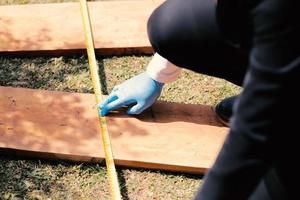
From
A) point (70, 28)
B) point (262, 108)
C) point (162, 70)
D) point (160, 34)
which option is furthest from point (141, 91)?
point (262, 108)

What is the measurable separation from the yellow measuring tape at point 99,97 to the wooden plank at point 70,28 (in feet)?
0.13

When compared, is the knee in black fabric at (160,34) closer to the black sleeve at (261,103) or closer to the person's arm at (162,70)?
the person's arm at (162,70)

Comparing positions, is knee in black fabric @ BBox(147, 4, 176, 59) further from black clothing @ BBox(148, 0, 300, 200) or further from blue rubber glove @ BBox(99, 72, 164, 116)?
black clothing @ BBox(148, 0, 300, 200)

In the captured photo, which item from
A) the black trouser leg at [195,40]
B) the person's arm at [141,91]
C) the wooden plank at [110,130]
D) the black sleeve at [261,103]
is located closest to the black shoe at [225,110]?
the wooden plank at [110,130]

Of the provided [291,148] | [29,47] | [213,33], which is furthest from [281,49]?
[29,47]

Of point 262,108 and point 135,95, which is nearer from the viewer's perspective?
point 262,108

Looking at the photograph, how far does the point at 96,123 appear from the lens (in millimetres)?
2309

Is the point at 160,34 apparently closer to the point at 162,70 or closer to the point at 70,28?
the point at 162,70

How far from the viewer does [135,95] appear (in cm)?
226

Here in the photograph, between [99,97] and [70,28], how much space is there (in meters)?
0.66

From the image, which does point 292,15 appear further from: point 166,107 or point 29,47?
point 29,47

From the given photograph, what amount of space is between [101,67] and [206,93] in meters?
0.63

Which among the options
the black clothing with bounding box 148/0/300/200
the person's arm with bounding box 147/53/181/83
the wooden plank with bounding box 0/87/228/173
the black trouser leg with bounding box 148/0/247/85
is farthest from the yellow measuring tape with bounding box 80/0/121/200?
the black clothing with bounding box 148/0/300/200

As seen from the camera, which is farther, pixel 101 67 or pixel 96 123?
pixel 101 67
